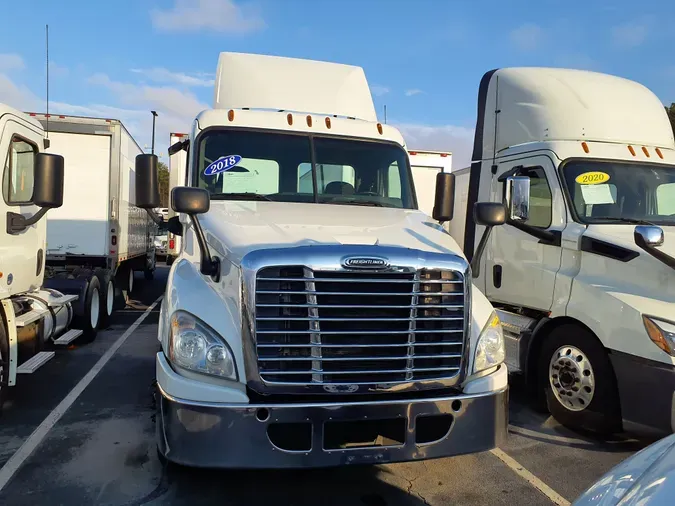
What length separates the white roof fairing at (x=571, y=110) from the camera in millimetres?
5688

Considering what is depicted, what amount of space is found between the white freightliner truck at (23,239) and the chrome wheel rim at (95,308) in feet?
6.43

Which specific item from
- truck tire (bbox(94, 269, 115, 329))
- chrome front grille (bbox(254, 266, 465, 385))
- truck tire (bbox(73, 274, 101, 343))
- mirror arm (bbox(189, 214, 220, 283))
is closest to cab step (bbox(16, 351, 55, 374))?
truck tire (bbox(73, 274, 101, 343))

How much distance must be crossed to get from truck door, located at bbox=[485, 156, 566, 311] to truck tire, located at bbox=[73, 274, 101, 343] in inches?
220

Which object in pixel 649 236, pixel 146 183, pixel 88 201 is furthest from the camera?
pixel 88 201

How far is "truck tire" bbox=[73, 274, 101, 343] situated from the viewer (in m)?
7.96

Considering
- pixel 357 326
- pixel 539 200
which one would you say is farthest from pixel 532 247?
pixel 357 326

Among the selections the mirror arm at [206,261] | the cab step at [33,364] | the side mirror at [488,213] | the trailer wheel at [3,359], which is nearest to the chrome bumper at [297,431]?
the mirror arm at [206,261]

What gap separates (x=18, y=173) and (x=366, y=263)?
155 inches

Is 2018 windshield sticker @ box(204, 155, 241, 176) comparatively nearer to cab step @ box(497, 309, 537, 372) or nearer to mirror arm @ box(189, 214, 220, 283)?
mirror arm @ box(189, 214, 220, 283)

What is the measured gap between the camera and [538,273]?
5453mm

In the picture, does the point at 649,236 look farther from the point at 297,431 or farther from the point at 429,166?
the point at 429,166

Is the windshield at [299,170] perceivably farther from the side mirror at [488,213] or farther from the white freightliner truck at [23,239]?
the white freightliner truck at [23,239]

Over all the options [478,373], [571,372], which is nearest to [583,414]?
[571,372]

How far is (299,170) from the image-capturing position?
4652 mm
